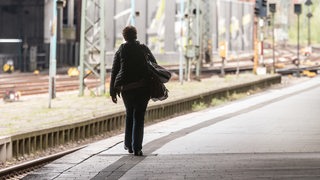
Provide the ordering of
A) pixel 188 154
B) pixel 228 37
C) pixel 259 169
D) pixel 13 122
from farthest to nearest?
pixel 228 37 < pixel 13 122 < pixel 188 154 < pixel 259 169

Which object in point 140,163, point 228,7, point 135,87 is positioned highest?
point 228,7

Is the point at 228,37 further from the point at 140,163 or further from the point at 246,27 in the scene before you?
the point at 140,163

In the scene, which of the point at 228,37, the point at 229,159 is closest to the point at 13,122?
the point at 229,159

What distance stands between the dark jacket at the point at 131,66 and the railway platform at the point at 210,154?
3.53ft

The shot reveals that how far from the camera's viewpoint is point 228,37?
82125 mm

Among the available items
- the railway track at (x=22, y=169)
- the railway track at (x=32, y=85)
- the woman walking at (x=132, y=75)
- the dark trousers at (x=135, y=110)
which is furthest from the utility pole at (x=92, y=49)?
the woman walking at (x=132, y=75)

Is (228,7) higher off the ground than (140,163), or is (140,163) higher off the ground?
(228,7)

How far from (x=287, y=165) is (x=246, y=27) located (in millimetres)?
82346

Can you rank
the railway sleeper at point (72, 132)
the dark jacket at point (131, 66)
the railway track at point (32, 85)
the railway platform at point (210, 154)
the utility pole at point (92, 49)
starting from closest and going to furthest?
the railway platform at point (210, 154)
the dark jacket at point (131, 66)
the railway track at point (32, 85)
the railway sleeper at point (72, 132)
the utility pole at point (92, 49)

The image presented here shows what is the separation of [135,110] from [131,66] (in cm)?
62

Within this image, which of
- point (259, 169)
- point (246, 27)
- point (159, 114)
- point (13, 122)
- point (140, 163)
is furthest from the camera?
point (246, 27)

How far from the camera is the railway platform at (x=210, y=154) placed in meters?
9.00

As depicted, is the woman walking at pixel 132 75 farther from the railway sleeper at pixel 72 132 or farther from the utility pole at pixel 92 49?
the utility pole at pixel 92 49

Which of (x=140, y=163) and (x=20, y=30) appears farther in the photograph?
(x=20, y=30)
